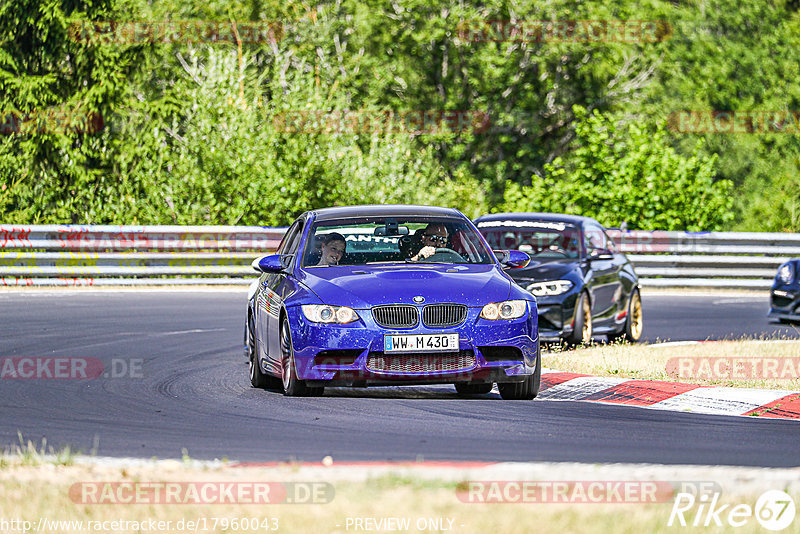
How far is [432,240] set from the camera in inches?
446

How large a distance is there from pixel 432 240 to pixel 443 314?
1327mm

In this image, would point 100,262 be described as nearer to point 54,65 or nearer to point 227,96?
point 227,96

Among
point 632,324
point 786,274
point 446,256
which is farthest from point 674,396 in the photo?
point 786,274

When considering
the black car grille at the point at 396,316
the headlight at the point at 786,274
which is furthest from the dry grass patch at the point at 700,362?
the headlight at the point at 786,274

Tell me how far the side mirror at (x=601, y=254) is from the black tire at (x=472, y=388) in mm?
5222

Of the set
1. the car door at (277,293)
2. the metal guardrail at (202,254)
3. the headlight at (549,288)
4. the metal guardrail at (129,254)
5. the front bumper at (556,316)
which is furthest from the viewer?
the metal guardrail at (202,254)

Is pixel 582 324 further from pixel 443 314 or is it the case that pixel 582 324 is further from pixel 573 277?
pixel 443 314

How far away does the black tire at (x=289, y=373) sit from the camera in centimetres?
1039

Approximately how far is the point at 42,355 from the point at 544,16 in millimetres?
36409

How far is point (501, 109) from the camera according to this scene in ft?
169

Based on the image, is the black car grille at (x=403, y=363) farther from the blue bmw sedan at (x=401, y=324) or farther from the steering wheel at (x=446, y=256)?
the steering wheel at (x=446, y=256)

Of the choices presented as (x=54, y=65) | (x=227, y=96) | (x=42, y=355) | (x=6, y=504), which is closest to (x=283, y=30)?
(x=54, y=65)

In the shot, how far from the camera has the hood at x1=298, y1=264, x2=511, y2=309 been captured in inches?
399

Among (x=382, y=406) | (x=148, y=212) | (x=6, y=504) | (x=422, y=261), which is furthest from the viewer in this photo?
(x=148, y=212)
